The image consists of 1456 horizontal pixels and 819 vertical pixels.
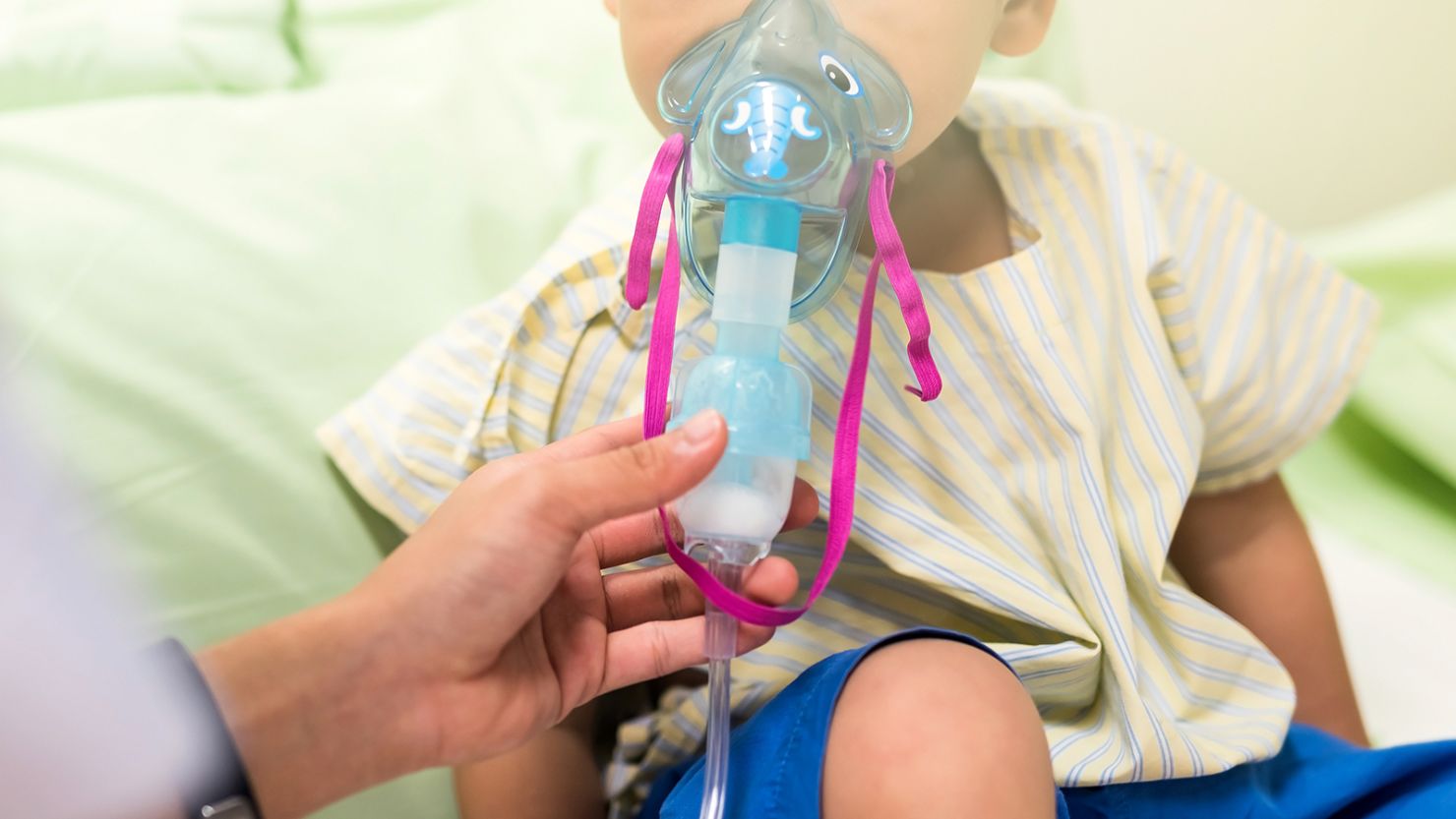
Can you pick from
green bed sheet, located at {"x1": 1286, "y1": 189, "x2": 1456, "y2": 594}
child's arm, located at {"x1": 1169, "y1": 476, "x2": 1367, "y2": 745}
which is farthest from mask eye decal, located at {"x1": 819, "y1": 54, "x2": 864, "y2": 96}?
green bed sheet, located at {"x1": 1286, "y1": 189, "x2": 1456, "y2": 594}

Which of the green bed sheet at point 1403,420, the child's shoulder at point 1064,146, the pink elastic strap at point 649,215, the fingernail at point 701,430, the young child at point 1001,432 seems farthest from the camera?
the green bed sheet at point 1403,420

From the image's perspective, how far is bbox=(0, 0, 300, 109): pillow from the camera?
0.92m

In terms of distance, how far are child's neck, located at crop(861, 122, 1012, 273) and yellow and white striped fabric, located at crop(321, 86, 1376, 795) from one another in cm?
1

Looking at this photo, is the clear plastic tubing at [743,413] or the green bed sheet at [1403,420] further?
the green bed sheet at [1403,420]

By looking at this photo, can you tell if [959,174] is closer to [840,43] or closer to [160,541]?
[840,43]

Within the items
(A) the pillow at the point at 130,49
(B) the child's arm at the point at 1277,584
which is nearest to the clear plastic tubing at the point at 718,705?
(B) the child's arm at the point at 1277,584

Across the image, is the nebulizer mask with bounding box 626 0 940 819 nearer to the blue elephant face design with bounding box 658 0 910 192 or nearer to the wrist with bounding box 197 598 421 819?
the blue elephant face design with bounding box 658 0 910 192

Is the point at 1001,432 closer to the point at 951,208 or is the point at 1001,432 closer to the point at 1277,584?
the point at 951,208

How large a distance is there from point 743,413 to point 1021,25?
0.37 metres

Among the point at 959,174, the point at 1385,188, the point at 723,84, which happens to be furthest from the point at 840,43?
the point at 1385,188

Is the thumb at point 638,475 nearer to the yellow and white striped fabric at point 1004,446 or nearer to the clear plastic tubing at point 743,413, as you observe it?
the clear plastic tubing at point 743,413

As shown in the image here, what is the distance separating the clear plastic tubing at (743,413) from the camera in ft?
1.77

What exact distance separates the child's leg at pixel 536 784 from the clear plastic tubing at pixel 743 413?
0.63ft

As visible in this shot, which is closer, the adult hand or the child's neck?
the adult hand
